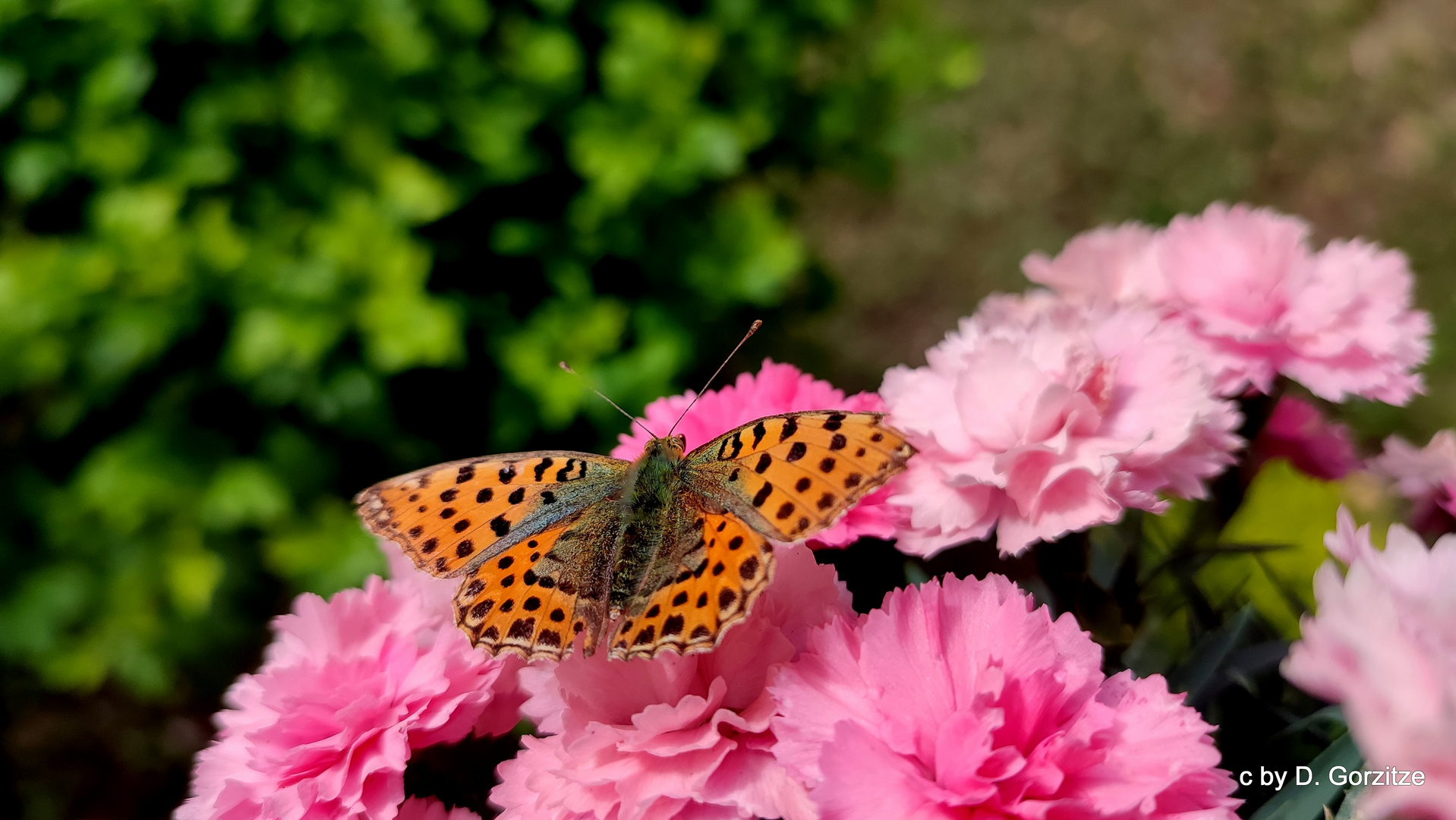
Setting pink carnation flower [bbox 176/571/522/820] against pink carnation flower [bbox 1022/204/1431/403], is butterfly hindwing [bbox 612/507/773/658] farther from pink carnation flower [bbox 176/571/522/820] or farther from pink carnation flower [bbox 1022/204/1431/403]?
pink carnation flower [bbox 1022/204/1431/403]

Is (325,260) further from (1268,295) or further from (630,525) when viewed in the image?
(1268,295)

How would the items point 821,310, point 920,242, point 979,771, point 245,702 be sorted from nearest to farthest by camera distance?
point 979,771 → point 245,702 → point 821,310 → point 920,242

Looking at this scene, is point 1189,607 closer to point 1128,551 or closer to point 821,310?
point 1128,551

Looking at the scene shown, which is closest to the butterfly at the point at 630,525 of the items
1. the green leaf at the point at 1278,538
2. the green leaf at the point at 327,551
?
the green leaf at the point at 1278,538

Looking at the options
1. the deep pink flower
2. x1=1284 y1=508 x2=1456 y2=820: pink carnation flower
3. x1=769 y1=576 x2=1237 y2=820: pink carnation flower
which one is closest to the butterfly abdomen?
x1=769 y1=576 x2=1237 y2=820: pink carnation flower

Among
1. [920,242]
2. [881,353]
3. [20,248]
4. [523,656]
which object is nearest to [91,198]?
[20,248]

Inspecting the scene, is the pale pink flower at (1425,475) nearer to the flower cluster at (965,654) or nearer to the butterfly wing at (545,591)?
A: the flower cluster at (965,654)

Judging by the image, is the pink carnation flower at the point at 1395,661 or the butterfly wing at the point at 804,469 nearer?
the pink carnation flower at the point at 1395,661
